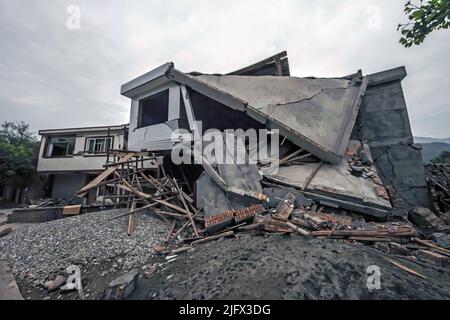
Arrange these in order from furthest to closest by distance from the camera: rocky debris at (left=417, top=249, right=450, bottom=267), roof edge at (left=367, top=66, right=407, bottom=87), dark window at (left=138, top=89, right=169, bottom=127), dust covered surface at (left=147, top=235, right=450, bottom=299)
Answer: dark window at (left=138, top=89, right=169, bottom=127) < roof edge at (left=367, top=66, right=407, bottom=87) < rocky debris at (left=417, top=249, right=450, bottom=267) < dust covered surface at (left=147, top=235, right=450, bottom=299)

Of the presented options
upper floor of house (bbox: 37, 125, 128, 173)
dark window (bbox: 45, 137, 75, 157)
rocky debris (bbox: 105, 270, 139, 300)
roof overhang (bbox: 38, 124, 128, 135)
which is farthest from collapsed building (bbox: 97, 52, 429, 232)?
dark window (bbox: 45, 137, 75, 157)

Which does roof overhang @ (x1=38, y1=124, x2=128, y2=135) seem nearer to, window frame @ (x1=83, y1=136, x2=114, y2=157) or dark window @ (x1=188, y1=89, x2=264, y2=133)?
window frame @ (x1=83, y1=136, x2=114, y2=157)

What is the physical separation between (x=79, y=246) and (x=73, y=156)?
45.6 ft

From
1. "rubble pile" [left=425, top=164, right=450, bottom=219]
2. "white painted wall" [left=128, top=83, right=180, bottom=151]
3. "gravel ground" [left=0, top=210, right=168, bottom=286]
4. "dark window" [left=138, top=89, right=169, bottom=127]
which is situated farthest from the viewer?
"dark window" [left=138, top=89, right=169, bottom=127]

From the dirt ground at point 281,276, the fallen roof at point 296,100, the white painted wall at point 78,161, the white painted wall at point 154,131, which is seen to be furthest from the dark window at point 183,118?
the white painted wall at point 78,161

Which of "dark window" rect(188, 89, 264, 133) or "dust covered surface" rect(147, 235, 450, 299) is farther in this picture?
"dark window" rect(188, 89, 264, 133)

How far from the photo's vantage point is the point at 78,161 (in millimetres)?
14883

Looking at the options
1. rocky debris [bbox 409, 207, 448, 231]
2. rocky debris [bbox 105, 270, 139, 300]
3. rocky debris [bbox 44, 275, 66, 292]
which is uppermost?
rocky debris [bbox 409, 207, 448, 231]

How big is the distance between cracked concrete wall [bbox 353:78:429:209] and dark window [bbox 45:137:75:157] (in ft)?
63.6

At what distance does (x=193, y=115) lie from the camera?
24.1 feet

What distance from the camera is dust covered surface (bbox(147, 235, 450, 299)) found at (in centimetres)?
219

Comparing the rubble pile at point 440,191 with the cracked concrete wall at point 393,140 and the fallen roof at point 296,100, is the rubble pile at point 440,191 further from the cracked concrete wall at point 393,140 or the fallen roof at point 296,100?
the fallen roof at point 296,100
